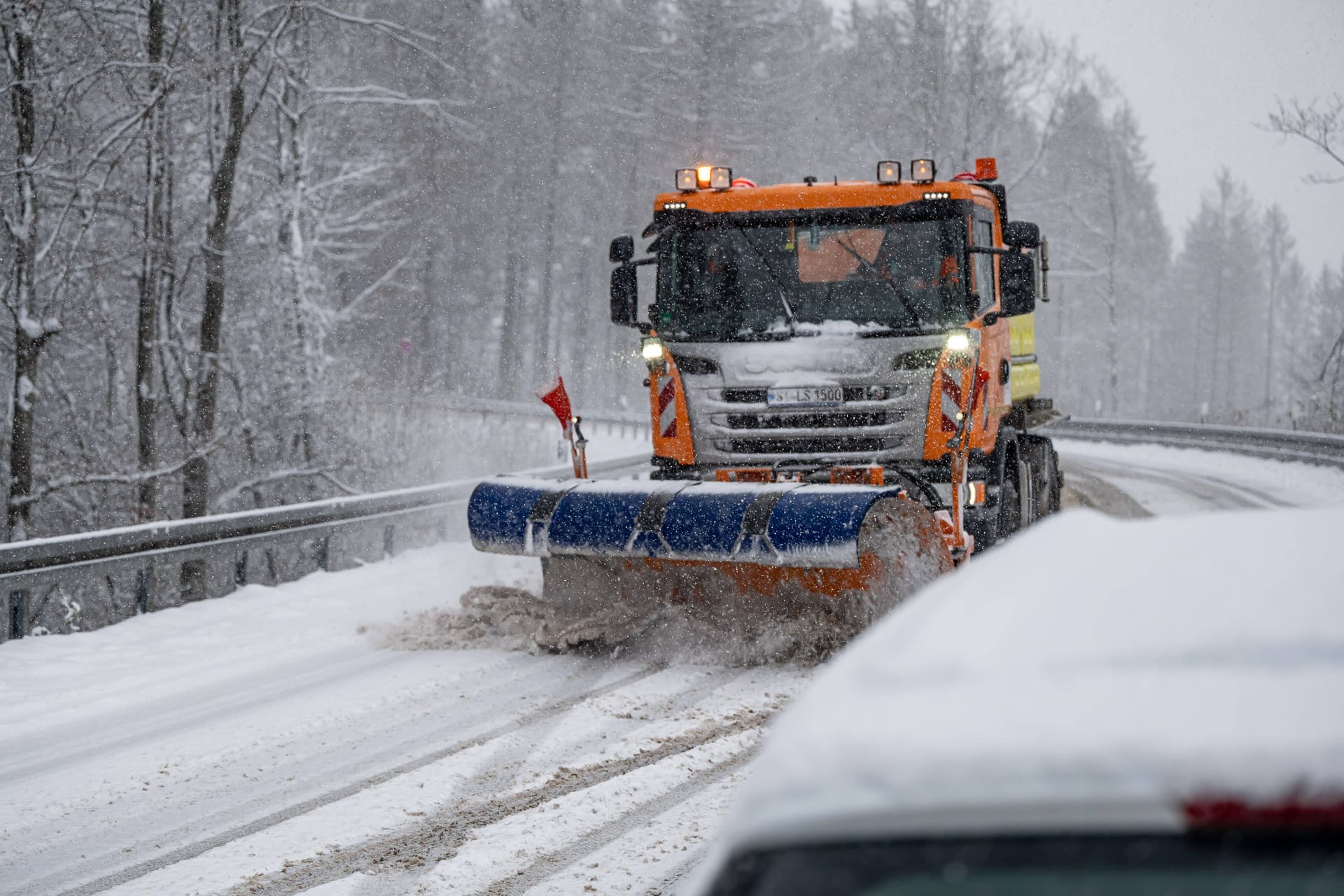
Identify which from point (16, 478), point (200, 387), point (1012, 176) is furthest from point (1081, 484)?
point (1012, 176)

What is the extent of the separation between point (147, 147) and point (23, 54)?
1422mm

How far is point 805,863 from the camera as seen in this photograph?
1.21m

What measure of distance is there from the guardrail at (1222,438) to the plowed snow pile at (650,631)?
352 inches

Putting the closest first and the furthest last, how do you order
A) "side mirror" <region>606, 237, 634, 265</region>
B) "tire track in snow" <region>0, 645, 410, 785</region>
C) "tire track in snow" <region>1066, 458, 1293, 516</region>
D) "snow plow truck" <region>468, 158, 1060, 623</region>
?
"tire track in snow" <region>0, 645, 410, 785</region> < "snow plow truck" <region>468, 158, 1060, 623</region> < "side mirror" <region>606, 237, 634, 265</region> < "tire track in snow" <region>1066, 458, 1293, 516</region>

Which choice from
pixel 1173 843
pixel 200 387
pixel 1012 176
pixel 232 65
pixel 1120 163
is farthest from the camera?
pixel 1120 163

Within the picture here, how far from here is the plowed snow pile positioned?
24.1ft

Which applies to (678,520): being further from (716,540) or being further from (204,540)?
(204,540)

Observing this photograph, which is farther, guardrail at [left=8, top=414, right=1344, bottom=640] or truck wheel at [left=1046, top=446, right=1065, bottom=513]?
truck wheel at [left=1046, top=446, right=1065, bottom=513]

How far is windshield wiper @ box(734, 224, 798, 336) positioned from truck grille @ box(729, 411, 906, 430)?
562mm

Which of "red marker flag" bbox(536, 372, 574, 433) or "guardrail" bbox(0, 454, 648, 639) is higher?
"red marker flag" bbox(536, 372, 574, 433)

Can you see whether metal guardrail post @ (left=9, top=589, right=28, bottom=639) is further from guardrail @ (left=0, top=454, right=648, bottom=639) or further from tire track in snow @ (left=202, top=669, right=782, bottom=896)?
tire track in snow @ (left=202, top=669, right=782, bottom=896)

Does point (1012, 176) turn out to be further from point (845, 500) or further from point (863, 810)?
point (863, 810)

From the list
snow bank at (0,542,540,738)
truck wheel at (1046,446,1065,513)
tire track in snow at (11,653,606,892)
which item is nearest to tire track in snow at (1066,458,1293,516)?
truck wheel at (1046,446,1065,513)

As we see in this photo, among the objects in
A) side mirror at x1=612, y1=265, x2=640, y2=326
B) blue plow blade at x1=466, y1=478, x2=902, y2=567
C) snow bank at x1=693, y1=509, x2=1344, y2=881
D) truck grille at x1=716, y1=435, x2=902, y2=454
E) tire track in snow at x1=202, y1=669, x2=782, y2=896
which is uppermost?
side mirror at x1=612, y1=265, x2=640, y2=326
